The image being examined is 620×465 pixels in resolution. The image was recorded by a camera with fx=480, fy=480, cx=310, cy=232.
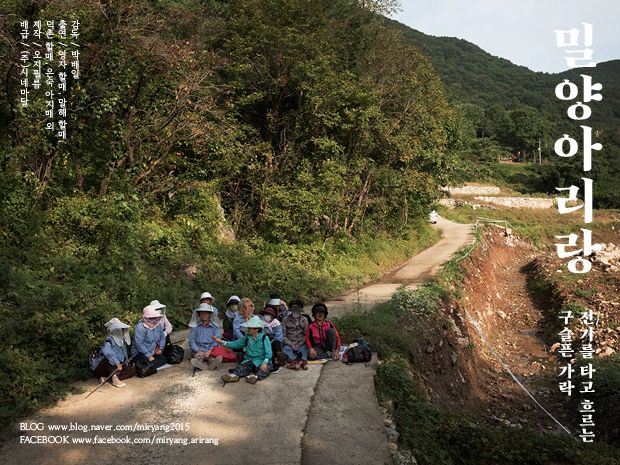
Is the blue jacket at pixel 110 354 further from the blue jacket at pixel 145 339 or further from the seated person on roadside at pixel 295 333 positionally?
the seated person on roadside at pixel 295 333

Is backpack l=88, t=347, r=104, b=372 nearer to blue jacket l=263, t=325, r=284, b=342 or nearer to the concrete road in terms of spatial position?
blue jacket l=263, t=325, r=284, b=342

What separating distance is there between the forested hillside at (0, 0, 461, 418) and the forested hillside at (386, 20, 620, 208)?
614 cm

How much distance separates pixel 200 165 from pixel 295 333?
847cm

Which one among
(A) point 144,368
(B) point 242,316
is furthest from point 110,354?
(B) point 242,316

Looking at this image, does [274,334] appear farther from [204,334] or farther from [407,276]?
[407,276]

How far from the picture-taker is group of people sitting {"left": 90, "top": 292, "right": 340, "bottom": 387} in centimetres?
714

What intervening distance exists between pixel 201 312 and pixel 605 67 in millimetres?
190853

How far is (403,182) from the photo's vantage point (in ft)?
66.3

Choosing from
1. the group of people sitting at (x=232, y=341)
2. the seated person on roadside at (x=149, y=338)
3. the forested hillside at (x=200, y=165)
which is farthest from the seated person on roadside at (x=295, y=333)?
the forested hillside at (x=200, y=165)

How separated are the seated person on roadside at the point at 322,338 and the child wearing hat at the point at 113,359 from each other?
9.71 feet

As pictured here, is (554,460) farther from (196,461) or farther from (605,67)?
(605,67)

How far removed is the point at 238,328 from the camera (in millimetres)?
8367

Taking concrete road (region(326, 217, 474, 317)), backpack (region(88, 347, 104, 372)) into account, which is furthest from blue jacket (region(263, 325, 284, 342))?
concrete road (region(326, 217, 474, 317))

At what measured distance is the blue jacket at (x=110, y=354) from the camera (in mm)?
7031
